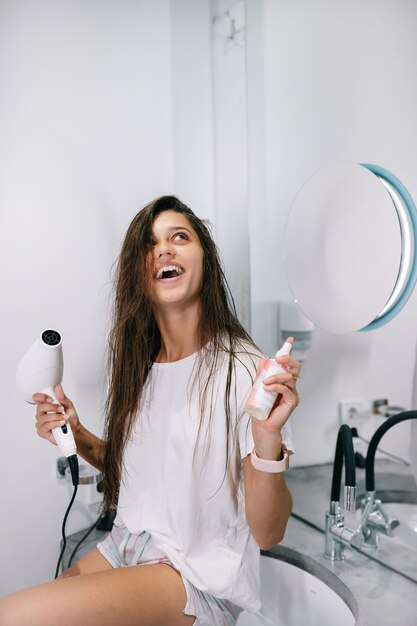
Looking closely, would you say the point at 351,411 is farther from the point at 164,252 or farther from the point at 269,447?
the point at 164,252

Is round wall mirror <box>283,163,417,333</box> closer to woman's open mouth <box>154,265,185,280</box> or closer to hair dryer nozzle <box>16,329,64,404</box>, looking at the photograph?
woman's open mouth <box>154,265,185,280</box>

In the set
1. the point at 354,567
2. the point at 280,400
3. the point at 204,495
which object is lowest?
the point at 354,567

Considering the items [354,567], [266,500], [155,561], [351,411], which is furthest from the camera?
[351,411]

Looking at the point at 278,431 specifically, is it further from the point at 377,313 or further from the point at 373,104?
the point at 373,104

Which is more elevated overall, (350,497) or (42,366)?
(42,366)

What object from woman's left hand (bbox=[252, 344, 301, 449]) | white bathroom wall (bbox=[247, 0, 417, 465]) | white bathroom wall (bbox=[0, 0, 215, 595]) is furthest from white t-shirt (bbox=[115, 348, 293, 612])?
white bathroom wall (bbox=[0, 0, 215, 595])

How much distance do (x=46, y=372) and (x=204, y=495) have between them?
409 millimetres

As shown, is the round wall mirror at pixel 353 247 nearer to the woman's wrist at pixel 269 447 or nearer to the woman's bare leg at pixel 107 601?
the woman's wrist at pixel 269 447

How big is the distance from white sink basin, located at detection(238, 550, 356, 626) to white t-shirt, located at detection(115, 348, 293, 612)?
0.68 feet

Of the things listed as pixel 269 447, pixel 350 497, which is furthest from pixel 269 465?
pixel 350 497

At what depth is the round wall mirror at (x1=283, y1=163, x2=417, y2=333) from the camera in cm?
115

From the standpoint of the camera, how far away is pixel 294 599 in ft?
4.28

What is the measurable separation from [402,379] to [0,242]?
3.41ft

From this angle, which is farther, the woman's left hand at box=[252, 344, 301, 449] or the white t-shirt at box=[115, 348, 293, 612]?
the white t-shirt at box=[115, 348, 293, 612]
